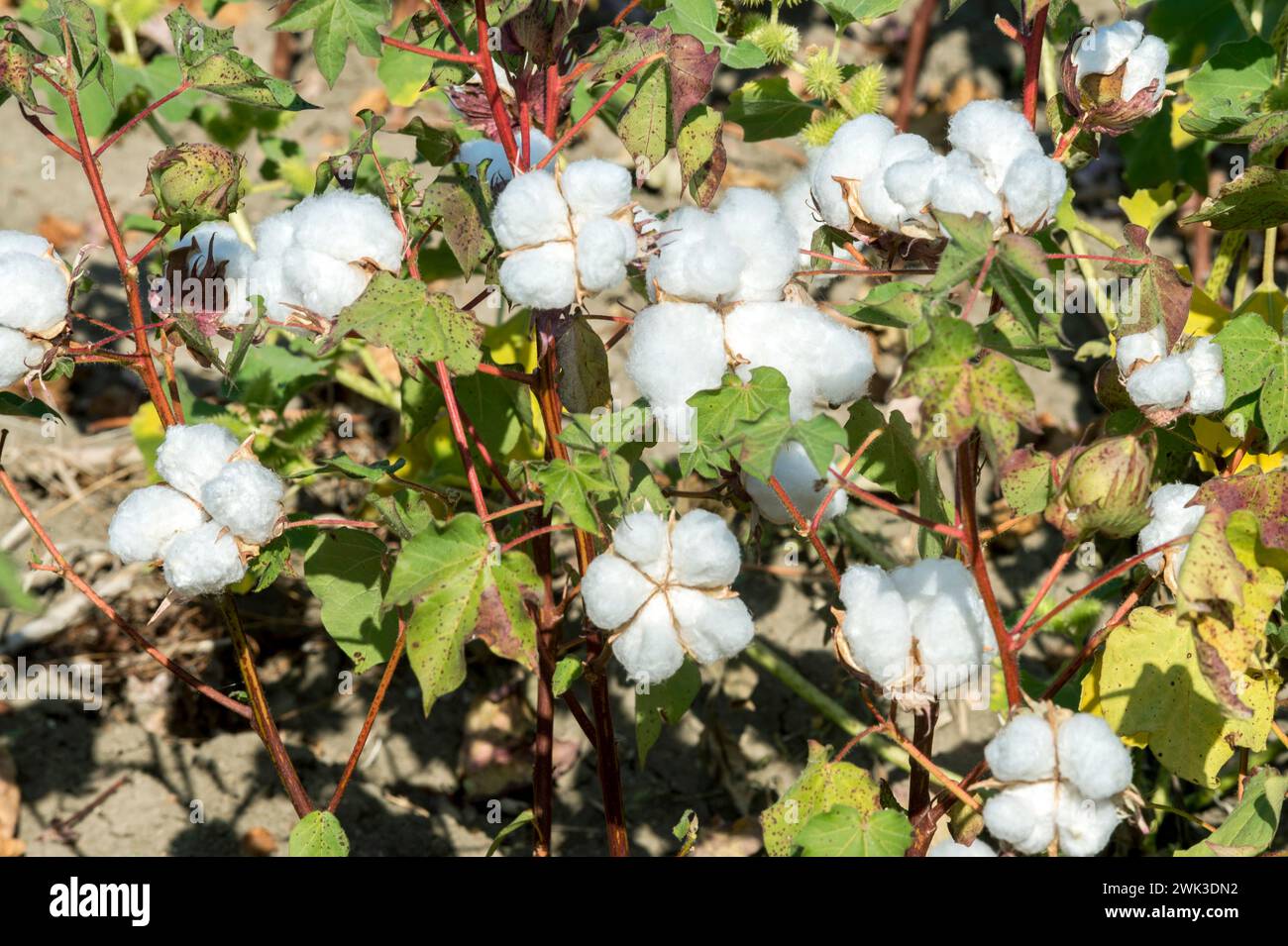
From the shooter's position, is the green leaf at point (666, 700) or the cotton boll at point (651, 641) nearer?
the cotton boll at point (651, 641)

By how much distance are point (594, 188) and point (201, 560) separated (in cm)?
48

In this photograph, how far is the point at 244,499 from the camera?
1219mm

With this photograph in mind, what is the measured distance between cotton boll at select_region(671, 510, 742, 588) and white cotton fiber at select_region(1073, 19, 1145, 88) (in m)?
0.56

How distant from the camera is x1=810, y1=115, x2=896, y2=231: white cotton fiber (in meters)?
1.28

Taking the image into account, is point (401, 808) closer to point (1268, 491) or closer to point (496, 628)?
point (496, 628)

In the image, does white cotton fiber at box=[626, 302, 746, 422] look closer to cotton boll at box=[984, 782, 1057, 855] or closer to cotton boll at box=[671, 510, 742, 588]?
cotton boll at box=[671, 510, 742, 588]

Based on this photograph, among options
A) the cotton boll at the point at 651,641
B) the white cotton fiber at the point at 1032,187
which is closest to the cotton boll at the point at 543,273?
the cotton boll at the point at 651,641

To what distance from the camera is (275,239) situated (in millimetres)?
1297

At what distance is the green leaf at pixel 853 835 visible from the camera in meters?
1.16

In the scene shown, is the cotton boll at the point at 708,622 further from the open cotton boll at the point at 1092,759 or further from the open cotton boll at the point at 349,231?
the open cotton boll at the point at 349,231

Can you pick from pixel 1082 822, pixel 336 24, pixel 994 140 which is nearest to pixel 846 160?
pixel 994 140

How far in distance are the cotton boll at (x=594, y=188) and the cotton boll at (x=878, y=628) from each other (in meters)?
0.39

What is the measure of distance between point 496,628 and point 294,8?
0.64 meters

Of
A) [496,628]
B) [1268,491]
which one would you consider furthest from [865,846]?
[1268,491]
